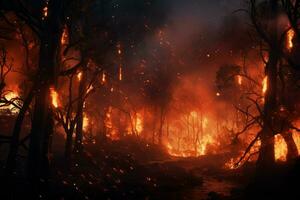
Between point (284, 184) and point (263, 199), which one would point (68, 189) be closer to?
point (263, 199)

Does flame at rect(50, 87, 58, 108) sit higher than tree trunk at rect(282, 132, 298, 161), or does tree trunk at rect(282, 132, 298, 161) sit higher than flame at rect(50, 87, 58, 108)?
flame at rect(50, 87, 58, 108)

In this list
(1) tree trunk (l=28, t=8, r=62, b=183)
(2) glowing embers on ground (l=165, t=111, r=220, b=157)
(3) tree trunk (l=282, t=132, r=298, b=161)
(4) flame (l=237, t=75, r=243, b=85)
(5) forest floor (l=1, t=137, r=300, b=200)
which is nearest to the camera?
(1) tree trunk (l=28, t=8, r=62, b=183)

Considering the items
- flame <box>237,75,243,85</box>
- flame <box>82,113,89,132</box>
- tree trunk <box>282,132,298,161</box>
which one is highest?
flame <box>237,75,243,85</box>

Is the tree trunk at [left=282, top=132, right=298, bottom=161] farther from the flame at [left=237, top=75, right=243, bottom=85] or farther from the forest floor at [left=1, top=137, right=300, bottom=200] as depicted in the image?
the flame at [left=237, top=75, right=243, bottom=85]

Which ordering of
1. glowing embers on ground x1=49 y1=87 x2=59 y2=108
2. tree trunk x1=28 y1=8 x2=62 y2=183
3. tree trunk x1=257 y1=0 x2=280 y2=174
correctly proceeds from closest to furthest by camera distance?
1. tree trunk x1=28 y1=8 x2=62 y2=183
2. glowing embers on ground x1=49 y1=87 x2=59 y2=108
3. tree trunk x1=257 y1=0 x2=280 y2=174

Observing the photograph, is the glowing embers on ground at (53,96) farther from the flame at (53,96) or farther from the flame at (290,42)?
the flame at (290,42)

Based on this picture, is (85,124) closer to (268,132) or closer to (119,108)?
(119,108)

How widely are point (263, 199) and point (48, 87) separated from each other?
43.4 ft

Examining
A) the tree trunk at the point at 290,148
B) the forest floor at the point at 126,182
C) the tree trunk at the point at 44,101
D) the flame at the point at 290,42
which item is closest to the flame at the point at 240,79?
the forest floor at the point at 126,182

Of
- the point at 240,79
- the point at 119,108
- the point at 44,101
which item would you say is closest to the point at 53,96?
the point at 44,101

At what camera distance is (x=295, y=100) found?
2822cm

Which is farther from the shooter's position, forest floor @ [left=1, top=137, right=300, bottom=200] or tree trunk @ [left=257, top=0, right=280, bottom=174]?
tree trunk @ [left=257, top=0, right=280, bottom=174]

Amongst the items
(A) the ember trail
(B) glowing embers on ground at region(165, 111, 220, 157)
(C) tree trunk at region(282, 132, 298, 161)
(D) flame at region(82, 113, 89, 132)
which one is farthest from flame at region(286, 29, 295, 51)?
(B) glowing embers on ground at region(165, 111, 220, 157)

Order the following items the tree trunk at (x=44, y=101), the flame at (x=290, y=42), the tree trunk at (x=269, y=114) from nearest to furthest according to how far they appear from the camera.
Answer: the tree trunk at (x=44, y=101)
the tree trunk at (x=269, y=114)
the flame at (x=290, y=42)
